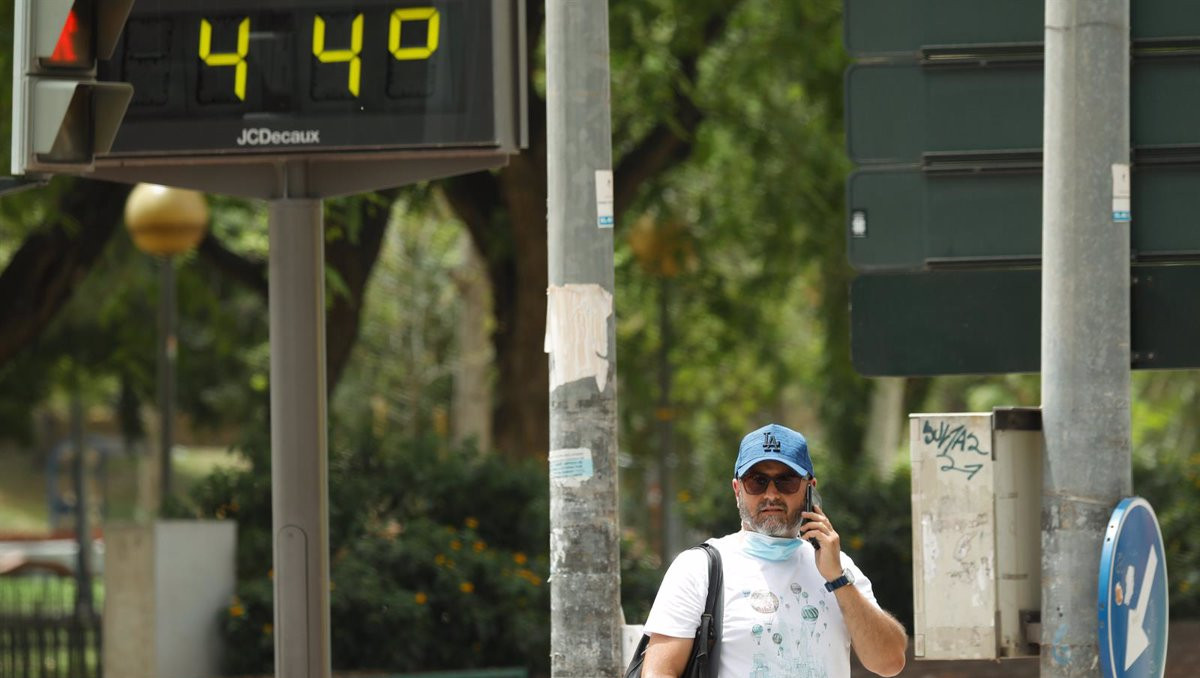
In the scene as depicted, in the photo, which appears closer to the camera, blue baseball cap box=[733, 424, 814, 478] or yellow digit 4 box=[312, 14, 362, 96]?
blue baseball cap box=[733, 424, 814, 478]

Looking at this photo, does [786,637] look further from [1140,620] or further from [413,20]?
[413,20]

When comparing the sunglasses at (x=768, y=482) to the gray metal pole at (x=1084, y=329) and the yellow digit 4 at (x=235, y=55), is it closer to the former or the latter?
the gray metal pole at (x=1084, y=329)

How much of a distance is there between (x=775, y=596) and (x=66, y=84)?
2.65 metres

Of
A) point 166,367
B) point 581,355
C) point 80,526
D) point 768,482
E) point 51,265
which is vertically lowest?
point 80,526

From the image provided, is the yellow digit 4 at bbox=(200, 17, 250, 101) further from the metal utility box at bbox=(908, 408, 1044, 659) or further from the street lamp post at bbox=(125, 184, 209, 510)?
the street lamp post at bbox=(125, 184, 209, 510)

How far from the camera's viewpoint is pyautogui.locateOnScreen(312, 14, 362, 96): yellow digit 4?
263 inches

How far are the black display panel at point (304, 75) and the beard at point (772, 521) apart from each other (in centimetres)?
246

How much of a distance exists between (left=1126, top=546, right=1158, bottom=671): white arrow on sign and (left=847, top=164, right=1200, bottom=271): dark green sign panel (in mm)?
1069

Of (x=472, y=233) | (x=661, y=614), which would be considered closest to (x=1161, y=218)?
(x=661, y=614)

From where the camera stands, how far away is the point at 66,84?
5559 mm

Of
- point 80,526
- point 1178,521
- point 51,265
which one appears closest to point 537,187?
point 51,265

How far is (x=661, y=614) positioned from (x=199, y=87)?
3217 millimetres

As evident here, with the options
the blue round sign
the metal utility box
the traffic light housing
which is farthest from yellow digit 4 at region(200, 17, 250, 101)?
the blue round sign

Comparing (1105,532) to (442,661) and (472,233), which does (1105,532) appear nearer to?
(442,661)
